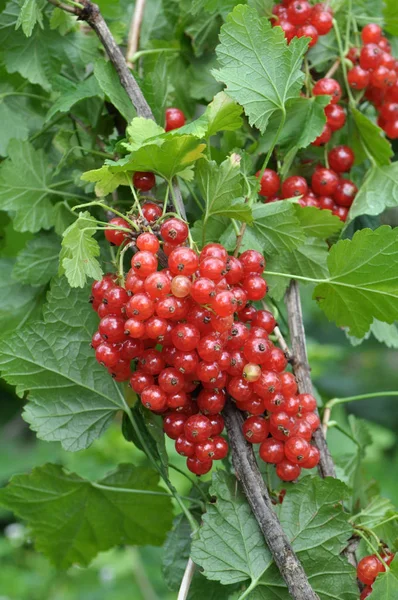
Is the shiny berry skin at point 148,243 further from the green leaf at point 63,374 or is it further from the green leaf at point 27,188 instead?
the green leaf at point 27,188

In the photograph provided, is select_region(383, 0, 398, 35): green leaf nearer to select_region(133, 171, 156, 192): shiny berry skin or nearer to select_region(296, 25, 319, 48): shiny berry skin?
select_region(296, 25, 319, 48): shiny berry skin

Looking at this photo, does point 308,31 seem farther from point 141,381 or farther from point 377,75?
point 141,381

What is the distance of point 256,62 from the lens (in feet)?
2.89

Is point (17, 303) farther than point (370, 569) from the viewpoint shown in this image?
Yes

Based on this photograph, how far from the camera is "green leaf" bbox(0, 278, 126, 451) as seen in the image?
92 centimetres

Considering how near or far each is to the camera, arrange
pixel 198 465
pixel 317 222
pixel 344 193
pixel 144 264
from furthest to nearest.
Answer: pixel 344 193 → pixel 317 222 → pixel 198 465 → pixel 144 264

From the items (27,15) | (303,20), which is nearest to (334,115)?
(303,20)

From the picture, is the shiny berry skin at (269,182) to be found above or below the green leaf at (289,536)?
above

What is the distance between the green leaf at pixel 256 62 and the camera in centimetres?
86

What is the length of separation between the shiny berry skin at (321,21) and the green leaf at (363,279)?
0.37 m

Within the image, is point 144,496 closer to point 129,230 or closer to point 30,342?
point 30,342

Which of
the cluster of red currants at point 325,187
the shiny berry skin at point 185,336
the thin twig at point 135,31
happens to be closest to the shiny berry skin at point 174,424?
the shiny berry skin at point 185,336

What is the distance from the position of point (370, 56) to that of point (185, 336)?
1.89 ft

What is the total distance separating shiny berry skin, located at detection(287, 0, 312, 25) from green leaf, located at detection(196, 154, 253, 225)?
0.33 meters
